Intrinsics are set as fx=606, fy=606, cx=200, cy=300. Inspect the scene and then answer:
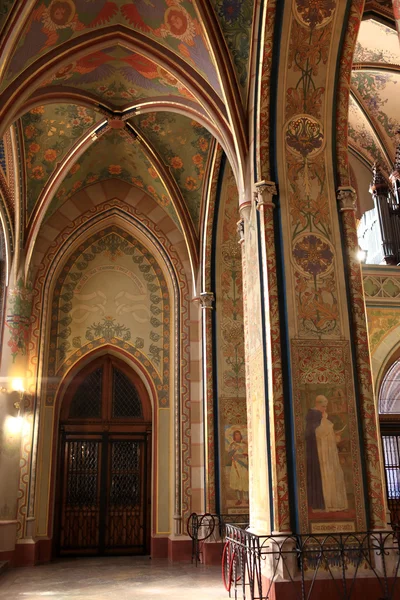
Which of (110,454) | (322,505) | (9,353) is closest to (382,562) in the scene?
(322,505)

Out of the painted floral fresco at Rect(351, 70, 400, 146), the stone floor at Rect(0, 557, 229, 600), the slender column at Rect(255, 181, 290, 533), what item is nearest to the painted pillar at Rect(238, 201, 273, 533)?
the slender column at Rect(255, 181, 290, 533)

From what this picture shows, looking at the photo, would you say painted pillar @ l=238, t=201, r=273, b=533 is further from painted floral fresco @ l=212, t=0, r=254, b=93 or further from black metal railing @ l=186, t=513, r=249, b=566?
black metal railing @ l=186, t=513, r=249, b=566

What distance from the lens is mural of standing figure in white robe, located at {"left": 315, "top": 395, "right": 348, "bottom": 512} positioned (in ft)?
20.1

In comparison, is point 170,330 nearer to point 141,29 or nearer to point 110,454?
point 110,454

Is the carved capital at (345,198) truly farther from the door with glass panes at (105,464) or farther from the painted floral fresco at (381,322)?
the door with glass panes at (105,464)

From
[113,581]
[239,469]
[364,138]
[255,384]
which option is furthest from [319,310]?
[364,138]

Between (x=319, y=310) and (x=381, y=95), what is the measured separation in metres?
6.90

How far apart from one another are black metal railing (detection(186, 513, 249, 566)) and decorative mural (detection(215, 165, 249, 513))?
0.13 metres

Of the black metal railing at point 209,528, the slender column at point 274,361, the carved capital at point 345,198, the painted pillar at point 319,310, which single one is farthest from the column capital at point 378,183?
the black metal railing at point 209,528

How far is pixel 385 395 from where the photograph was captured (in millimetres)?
14336

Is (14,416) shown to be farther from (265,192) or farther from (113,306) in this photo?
(265,192)

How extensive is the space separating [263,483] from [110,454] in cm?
572

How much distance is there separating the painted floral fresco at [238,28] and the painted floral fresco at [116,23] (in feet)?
1.12

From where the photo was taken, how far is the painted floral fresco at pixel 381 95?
11.4 meters
